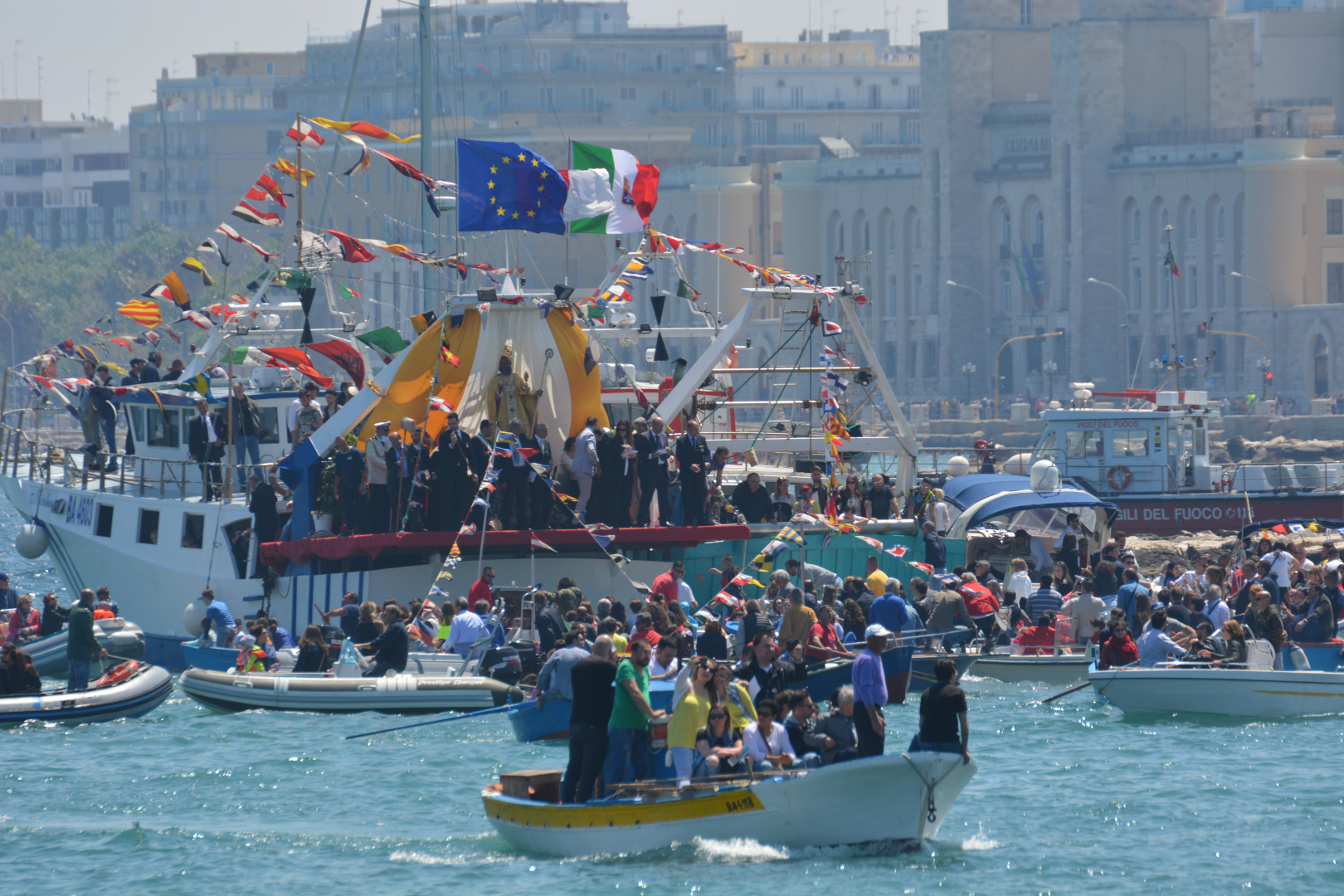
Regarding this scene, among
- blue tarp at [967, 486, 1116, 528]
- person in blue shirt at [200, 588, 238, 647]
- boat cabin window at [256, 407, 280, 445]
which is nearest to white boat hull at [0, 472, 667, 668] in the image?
person in blue shirt at [200, 588, 238, 647]

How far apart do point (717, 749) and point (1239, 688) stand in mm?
9075

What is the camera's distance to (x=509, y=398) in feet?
97.2

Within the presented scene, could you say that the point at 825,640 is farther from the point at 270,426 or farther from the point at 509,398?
the point at 270,426

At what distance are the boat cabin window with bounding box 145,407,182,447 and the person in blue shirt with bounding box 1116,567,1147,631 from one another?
46.4 feet

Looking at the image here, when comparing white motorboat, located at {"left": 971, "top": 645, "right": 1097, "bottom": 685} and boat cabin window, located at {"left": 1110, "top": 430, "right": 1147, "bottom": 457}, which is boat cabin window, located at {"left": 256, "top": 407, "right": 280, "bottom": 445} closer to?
white motorboat, located at {"left": 971, "top": 645, "right": 1097, "bottom": 685}


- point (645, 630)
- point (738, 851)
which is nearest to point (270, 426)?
point (645, 630)

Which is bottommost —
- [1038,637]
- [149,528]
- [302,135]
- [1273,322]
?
[1038,637]

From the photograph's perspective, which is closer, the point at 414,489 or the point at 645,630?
the point at 645,630

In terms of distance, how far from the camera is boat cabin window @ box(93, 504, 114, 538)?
3338cm

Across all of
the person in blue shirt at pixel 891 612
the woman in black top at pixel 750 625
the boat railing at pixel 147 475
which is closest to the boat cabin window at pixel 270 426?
the boat railing at pixel 147 475

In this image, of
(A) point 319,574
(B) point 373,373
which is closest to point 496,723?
(A) point 319,574

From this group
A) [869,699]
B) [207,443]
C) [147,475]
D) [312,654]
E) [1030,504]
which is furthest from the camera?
[1030,504]

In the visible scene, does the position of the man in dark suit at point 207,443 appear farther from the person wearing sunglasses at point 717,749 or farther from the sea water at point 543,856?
the person wearing sunglasses at point 717,749

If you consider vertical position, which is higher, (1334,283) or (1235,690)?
(1334,283)
